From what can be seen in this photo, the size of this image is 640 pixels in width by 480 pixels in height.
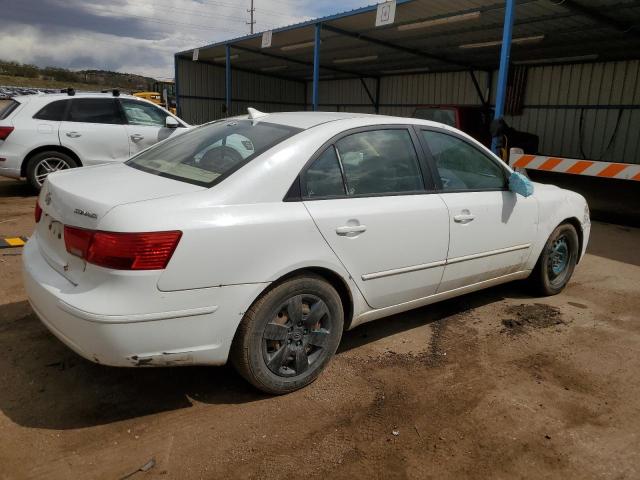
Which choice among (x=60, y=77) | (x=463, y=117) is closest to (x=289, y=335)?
(x=463, y=117)

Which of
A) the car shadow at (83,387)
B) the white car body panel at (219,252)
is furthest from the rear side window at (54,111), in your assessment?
the white car body panel at (219,252)

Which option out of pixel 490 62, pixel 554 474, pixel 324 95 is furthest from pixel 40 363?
pixel 324 95

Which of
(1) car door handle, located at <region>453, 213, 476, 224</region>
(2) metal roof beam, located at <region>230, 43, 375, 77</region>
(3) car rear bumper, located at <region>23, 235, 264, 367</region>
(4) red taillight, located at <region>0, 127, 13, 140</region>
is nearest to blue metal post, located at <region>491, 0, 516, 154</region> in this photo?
(1) car door handle, located at <region>453, 213, 476, 224</region>

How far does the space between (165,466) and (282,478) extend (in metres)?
0.53

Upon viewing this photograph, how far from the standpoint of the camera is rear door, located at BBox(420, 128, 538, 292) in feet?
11.5

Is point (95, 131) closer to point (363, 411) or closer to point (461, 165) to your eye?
point (461, 165)

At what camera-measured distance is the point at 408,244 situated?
10.4 ft

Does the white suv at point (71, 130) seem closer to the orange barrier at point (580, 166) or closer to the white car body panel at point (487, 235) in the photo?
the orange barrier at point (580, 166)

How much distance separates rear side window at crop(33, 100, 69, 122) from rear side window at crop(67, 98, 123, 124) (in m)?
0.11

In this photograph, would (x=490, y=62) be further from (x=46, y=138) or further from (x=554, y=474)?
(x=554, y=474)

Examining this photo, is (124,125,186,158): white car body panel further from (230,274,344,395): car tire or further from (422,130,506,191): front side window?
(230,274,344,395): car tire

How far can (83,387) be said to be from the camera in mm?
2842

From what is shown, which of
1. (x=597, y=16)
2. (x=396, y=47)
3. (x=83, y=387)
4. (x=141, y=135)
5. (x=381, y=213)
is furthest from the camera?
(x=396, y=47)

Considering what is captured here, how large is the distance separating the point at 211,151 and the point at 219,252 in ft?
3.01
